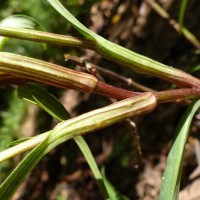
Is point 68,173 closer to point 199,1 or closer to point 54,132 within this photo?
point 199,1

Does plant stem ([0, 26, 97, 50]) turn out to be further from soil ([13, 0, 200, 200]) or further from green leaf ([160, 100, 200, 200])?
soil ([13, 0, 200, 200])

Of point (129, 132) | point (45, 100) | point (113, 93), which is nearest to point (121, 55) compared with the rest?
point (113, 93)

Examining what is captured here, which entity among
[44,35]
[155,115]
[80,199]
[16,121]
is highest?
[16,121]

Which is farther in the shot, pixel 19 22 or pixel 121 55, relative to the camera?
pixel 19 22

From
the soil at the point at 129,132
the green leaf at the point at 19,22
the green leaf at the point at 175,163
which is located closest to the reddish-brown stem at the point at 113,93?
the green leaf at the point at 175,163

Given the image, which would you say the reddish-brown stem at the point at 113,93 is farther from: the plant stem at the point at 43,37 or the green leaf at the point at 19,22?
the green leaf at the point at 19,22

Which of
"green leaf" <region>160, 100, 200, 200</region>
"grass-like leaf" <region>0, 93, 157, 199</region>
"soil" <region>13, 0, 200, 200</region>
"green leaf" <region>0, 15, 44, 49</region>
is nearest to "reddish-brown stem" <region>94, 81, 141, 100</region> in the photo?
"grass-like leaf" <region>0, 93, 157, 199</region>

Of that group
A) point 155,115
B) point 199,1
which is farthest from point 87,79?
point 155,115

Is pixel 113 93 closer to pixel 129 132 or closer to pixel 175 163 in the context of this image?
pixel 175 163
